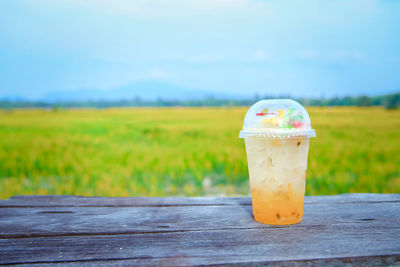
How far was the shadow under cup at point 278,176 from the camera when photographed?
0.91m

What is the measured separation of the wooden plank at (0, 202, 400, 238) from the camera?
0.91m

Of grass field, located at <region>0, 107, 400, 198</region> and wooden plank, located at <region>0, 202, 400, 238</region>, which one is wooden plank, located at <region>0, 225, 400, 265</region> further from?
grass field, located at <region>0, 107, 400, 198</region>

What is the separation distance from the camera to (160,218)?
1008mm

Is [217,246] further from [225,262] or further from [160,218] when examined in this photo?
[160,218]

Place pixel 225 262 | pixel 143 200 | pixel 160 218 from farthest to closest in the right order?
pixel 143 200 → pixel 160 218 → pixel 225 262

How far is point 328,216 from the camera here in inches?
40.2

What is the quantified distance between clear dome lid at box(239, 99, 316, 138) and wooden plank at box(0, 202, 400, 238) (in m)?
0.26

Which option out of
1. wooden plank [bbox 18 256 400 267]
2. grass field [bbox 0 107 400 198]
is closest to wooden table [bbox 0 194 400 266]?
wooden plank [bbox 18 256 400 267]

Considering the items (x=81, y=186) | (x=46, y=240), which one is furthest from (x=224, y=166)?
(x=46, y=240)

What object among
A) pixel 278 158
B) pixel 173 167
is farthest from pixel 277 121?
pixel 173 167

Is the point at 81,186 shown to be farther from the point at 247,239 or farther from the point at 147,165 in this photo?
the point at 247,239

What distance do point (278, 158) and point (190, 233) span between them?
1.03ft

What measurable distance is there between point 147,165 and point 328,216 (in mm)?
3333

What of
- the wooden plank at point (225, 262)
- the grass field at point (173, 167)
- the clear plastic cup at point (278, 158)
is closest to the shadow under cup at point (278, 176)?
the clear plastic cup at point (278, 158)
